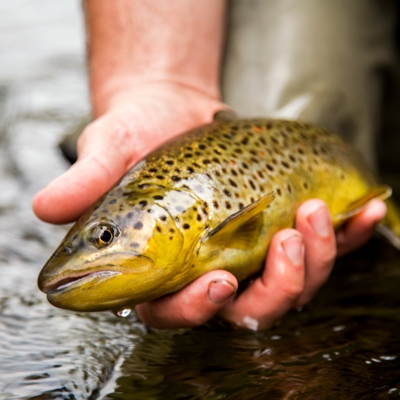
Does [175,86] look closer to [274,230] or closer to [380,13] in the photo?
[274,230]

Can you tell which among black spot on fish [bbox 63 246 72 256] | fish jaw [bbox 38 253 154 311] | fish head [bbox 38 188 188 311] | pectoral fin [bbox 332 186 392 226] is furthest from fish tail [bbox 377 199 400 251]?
black spot on fish [bbox 63 246 72 256]

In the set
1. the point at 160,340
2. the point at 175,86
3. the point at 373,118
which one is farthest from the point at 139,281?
the point at 373,118

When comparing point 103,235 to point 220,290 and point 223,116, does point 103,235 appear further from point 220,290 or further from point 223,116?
point 223,116

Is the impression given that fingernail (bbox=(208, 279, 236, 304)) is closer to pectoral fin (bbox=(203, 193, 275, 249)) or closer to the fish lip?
pectoral fin (bbox=(203, 193, 275, 249))

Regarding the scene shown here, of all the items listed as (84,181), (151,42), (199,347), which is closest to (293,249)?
(199,347)

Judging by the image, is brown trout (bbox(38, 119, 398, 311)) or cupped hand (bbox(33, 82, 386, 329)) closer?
brown trout (bbox(38, 119, 398, 311))

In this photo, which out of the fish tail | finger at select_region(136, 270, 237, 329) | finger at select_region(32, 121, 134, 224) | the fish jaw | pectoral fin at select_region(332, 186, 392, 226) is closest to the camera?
the fish jaw
